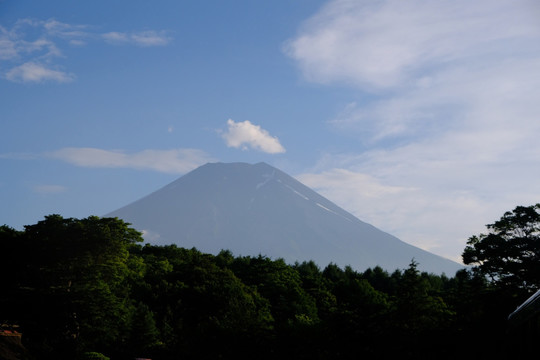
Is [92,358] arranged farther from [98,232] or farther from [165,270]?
[165,270]

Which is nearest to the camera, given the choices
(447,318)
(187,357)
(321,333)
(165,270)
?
(447,318)

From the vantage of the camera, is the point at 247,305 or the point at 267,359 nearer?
the point at 267,359

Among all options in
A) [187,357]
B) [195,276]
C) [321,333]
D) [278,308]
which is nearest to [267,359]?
[321,333]

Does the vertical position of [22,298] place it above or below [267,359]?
above

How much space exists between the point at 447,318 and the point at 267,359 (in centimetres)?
1377

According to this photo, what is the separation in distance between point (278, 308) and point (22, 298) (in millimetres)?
24234

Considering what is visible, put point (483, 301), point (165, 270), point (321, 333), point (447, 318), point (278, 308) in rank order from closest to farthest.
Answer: point (483, 301) → point (447, 318) → point (321, 333) → point (278, 308) → point (165, 270)

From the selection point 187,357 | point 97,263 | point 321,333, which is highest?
point 97,263

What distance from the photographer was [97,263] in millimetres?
40844

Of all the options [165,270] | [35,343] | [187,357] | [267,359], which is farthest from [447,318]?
[165,270]

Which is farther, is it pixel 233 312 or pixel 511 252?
pixel 233 312

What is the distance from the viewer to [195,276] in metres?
58.9

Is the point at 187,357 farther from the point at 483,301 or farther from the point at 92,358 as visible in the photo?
the point at 483,301

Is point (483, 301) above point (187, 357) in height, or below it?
above
